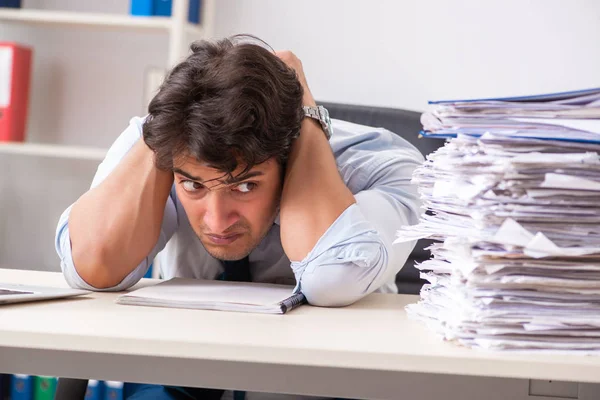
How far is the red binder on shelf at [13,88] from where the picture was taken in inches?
104

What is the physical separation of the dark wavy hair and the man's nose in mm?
55

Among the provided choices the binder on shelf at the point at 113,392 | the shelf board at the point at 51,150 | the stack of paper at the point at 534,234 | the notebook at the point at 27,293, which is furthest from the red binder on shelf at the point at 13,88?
the stack of paper at the point at 534,234

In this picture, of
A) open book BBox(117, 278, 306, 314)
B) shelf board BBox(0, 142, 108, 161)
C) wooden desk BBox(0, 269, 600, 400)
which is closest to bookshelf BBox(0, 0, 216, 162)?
shelf board BBox(0, 142, 108, 161)

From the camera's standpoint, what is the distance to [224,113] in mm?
1109

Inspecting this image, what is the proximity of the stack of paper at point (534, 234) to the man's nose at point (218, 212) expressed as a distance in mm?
480

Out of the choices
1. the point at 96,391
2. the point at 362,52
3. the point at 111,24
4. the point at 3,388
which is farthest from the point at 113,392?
the point at 362,52

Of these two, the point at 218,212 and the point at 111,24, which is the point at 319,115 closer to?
the point at 218,212

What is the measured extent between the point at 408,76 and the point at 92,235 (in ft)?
5.80

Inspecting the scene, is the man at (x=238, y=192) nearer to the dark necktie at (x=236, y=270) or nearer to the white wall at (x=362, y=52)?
the dark necktie at (x=236, y=270)

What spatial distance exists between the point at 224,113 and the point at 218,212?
0.51 feet

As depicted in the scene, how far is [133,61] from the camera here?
2.85 meters

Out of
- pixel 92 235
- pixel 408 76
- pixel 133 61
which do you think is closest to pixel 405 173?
pixel 92 235

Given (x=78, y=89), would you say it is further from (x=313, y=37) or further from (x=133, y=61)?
(x=313, y=37)

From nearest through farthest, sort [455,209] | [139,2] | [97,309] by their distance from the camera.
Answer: [455,209] → [97,309] → [139,2]
